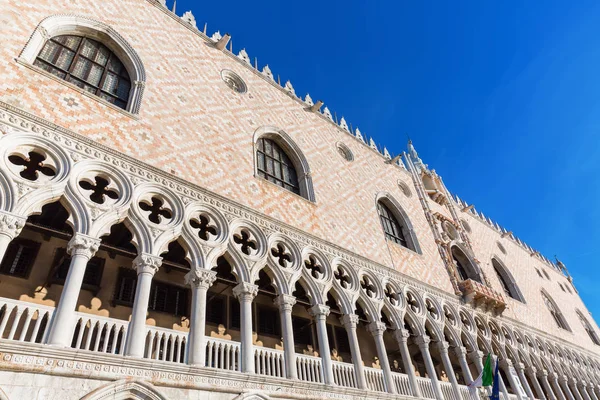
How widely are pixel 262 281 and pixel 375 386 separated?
10.6 feet

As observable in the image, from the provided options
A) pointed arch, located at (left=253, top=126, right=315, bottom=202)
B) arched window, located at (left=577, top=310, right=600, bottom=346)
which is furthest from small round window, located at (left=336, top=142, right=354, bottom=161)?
arched window, located at (left=577, top=310, right=600, bottom=346)

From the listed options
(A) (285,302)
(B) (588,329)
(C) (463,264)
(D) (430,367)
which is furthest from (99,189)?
(B) (588,329)

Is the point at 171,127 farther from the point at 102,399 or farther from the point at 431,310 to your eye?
the point at 431,310

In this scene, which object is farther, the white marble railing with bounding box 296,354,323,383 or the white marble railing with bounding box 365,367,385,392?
the white marble railing with bounding box 365,367,385,392

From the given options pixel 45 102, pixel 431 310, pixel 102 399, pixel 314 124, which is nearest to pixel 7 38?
pixel 45 102

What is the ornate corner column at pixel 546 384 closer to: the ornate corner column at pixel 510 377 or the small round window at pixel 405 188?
the ornate corner column at pixel 510 377

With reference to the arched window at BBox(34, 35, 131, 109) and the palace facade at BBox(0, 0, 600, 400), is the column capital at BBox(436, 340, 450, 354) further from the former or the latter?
the arched window at BBox(34, 35, 131, 109)

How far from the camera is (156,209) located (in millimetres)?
7043

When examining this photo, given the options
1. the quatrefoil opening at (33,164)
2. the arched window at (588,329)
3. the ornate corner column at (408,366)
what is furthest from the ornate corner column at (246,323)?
the arched window at (588,329)

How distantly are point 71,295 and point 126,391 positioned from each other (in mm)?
1365

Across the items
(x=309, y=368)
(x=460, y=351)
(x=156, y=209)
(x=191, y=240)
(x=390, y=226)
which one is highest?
(x=390, y=226)

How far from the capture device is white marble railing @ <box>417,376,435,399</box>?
9.02 metres

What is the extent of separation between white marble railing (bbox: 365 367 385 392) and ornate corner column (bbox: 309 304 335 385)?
1095 millimetres

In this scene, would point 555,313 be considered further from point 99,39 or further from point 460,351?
point 99,39
